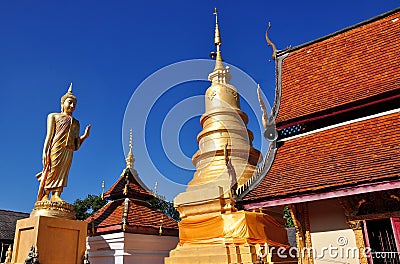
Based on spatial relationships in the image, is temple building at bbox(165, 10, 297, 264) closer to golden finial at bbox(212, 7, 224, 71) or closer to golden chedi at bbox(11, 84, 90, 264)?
golden finial at bbox(212, 7, 224, 71)

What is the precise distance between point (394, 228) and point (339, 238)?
100cm

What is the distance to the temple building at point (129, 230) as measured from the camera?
9.61 meters

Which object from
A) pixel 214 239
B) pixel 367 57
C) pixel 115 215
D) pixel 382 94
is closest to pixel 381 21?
pixel 367 57

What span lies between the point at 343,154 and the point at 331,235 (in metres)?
1.59

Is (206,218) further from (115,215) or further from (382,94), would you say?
(382,94)

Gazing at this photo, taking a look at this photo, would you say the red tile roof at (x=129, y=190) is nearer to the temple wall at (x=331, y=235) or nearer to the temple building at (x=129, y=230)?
the temple building at (x=129, y=230)

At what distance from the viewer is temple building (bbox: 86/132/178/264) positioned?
9609mm

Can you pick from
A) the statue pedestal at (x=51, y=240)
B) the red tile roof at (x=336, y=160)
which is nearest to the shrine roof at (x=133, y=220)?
the statue pedestal at (x=51, y=240)

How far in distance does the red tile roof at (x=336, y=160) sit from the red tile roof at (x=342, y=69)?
2.09 ft

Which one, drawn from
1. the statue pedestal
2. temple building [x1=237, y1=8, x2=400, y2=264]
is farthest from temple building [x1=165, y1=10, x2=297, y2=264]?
the statue pedestal

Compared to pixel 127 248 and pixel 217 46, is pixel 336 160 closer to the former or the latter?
pixel 127 248

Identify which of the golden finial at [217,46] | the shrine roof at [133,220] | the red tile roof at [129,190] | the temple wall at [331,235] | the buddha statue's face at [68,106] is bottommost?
the temple wall at [331,235]

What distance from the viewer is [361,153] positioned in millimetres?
6449

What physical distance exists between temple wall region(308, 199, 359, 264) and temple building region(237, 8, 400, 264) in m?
0.02
